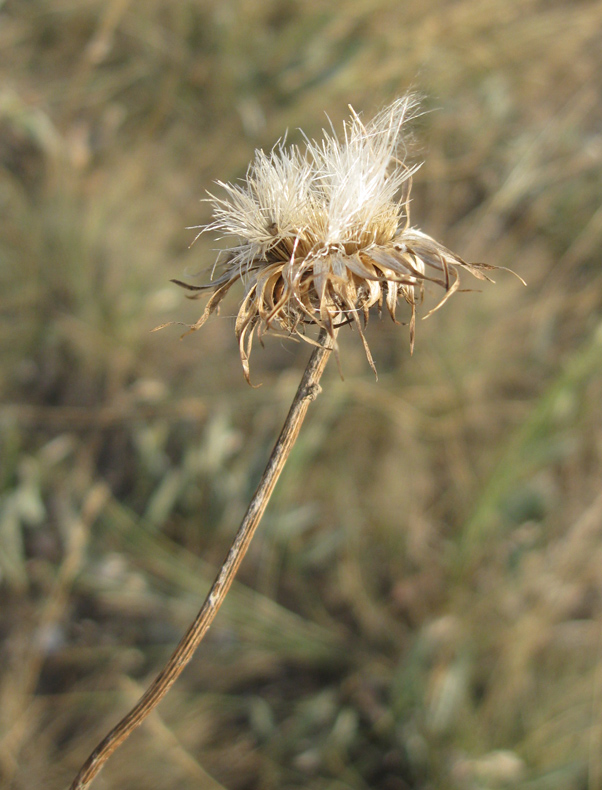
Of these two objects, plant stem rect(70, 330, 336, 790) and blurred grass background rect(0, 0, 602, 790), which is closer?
plant stem rect(70, 330, 336, 790)

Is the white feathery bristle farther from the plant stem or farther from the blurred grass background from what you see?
the blurred grass background

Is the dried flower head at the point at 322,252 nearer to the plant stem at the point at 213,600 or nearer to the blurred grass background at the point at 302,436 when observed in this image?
the plant stem at the point at 213,600

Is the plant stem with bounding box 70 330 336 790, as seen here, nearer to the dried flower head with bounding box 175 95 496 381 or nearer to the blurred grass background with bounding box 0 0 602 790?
the dried flower head with bounding box 175 95 496 381

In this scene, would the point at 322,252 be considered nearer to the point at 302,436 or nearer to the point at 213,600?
the point at 213,600

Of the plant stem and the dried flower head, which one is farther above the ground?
the dried flower head

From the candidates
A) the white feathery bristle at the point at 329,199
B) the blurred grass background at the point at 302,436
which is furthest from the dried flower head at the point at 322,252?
the blurred grass background at the point at 302,436

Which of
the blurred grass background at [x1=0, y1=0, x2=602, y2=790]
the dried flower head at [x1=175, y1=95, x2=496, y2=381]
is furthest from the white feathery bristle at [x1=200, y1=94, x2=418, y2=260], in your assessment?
the blurred grass background at [x1=0, y1=0, x2=602, y2=790]
